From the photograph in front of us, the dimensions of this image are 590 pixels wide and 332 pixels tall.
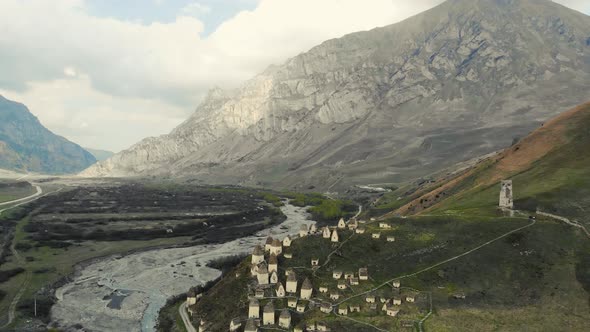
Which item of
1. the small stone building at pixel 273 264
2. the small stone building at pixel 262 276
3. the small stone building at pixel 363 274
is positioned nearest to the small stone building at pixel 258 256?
the small stone building at pixel 273 264

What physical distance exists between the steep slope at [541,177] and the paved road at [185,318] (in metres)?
61.2

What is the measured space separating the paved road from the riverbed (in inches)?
204

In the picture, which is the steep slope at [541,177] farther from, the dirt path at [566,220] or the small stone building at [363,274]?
the small stone building at [363,274]

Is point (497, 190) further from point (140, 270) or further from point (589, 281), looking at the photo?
point (140, 270)

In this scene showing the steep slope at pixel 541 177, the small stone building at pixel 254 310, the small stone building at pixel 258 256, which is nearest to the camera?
the small stone building at pixel 254 310

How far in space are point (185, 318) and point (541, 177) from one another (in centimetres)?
8710

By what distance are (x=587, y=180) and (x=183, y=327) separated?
88.2 m

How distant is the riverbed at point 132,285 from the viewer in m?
81.2

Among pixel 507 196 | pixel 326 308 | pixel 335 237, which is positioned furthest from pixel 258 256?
pixel 507 196

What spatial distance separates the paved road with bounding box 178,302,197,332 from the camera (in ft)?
235

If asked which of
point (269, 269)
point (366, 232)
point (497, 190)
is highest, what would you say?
point (497, 190)

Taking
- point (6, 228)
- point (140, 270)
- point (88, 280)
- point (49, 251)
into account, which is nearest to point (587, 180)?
point (140, 270)

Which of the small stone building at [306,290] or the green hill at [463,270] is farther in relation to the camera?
the small stone building at [306,290]

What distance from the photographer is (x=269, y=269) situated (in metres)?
75.2
